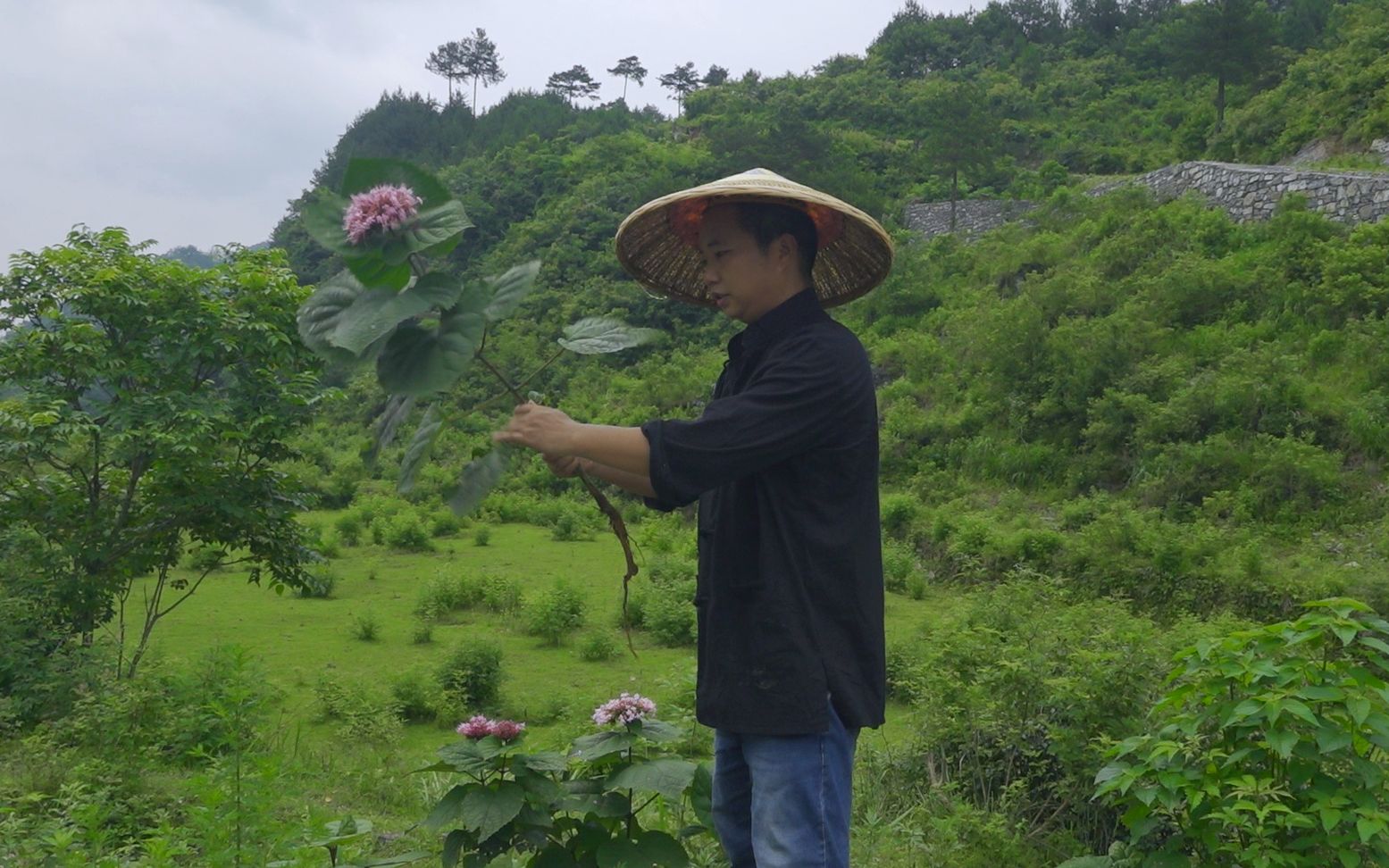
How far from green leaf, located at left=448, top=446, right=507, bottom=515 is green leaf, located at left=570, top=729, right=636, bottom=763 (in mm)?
678

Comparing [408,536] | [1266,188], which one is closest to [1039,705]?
[408,536]

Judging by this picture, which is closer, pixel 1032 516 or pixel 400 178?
pixel 400 178

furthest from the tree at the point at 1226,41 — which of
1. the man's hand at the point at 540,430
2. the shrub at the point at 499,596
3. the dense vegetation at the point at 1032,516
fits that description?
the man's hand at the point at 540,430

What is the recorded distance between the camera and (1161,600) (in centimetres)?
730

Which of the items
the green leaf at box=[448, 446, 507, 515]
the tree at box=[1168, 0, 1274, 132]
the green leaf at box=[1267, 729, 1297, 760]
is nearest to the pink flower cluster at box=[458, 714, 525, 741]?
the green leaf at box=[448, 446, 507, 515]

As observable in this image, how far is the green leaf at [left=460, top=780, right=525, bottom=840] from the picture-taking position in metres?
1.98

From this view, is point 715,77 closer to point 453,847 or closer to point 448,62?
point 448,62

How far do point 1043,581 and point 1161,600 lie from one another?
8.30ft

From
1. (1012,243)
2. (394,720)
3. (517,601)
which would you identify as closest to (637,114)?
(1012,243)

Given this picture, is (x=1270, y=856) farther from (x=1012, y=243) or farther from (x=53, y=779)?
(x=1012, y=243)

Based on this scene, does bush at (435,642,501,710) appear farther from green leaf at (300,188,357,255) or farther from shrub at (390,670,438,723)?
green leaf at (300,188,357,255)

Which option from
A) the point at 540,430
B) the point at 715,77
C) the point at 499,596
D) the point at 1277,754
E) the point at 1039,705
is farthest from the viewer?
the point at 715,77

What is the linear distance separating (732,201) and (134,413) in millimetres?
4692

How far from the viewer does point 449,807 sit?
6.82 ft
